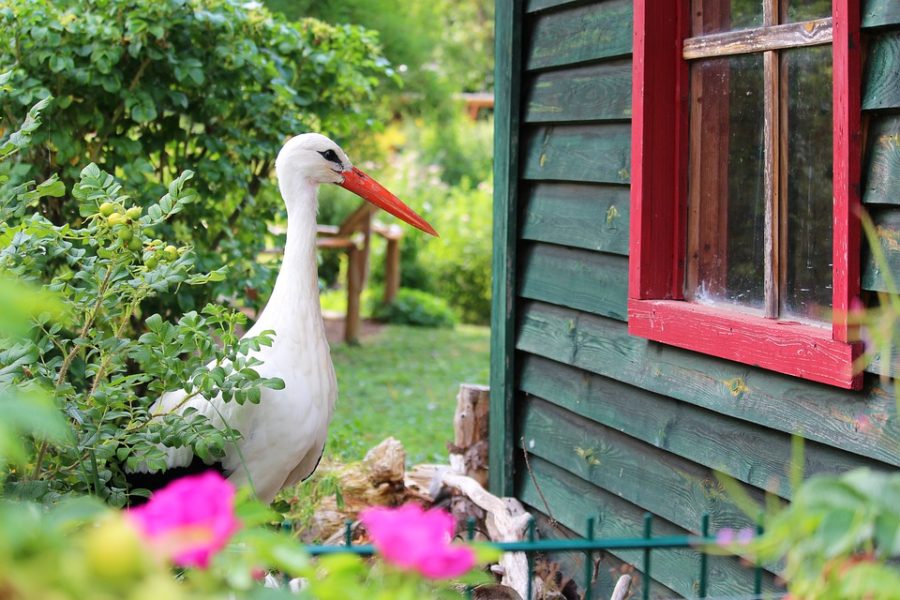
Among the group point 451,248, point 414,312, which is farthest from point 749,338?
point 451,248

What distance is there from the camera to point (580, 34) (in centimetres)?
372

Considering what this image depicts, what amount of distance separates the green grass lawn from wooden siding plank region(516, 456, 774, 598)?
124cm

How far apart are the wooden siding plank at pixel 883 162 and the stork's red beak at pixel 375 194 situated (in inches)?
65.7

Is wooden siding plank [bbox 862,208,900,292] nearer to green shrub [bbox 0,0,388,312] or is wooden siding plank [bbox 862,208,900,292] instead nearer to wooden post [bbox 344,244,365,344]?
green shrub [bbox 0,0,388,312]

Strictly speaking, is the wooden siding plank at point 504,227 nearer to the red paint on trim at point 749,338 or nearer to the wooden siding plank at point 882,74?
the red paint on trim at point 749,338

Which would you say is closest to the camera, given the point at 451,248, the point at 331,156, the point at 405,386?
the point at 331,156

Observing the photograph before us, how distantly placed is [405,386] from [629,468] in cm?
519

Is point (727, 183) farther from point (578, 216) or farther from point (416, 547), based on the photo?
point (416, 547)

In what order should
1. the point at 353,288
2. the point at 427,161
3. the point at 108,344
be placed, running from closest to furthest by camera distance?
the point at 108,344 < the point at 353,288 < the point at 427,161

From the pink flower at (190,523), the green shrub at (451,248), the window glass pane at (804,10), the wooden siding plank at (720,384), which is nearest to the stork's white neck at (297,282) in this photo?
the wooden siding plank at (720,384)

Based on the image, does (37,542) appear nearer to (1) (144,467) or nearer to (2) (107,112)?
(1) (144,467)

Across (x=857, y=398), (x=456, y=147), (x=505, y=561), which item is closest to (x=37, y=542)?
(x=857, y=398)

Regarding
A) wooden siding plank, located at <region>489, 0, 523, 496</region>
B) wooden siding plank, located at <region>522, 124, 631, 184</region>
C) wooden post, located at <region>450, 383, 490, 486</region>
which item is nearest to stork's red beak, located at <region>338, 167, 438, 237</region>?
wooden siding plank, located at <region>489, 0, 523, 496</region>

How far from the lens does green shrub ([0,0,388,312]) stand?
429 cm
